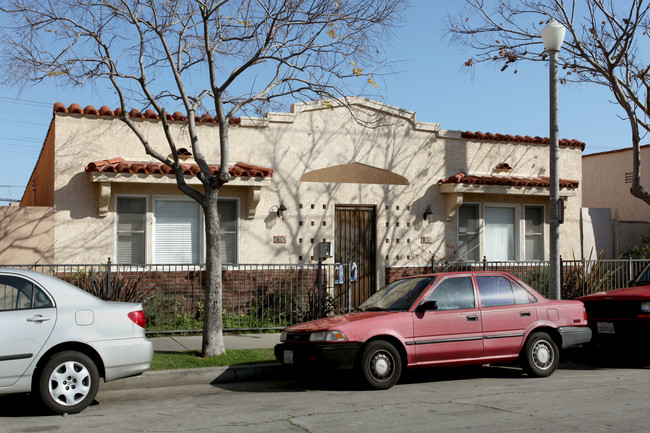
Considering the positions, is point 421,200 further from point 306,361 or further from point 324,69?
point 306,361

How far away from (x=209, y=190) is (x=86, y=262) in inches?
172

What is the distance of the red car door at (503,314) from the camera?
9.45 metres

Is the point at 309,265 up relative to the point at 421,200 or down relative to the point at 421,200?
down

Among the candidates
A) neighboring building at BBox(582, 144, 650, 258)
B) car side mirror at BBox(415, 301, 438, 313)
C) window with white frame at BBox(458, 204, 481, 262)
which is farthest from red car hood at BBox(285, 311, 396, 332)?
neighboring building at BBox(582, 144, 650, 258)

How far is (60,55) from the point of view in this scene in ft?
35.9

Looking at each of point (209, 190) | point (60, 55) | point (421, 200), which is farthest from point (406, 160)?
point (60, 55)

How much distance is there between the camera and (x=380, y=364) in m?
8.80

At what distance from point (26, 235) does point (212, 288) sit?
4799 mm

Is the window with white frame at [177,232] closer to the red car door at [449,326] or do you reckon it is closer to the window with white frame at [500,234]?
the red car door at [449,326]

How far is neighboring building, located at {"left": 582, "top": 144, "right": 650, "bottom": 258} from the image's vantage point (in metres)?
18.6

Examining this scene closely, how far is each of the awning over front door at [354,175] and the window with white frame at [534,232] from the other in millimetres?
A: 3571

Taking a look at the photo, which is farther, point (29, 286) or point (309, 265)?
point (309, 265)

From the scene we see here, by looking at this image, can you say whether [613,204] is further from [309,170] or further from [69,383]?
[69,383]

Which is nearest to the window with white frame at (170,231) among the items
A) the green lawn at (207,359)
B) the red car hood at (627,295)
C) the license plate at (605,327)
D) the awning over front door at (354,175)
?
the awning over front door at (354,175)
